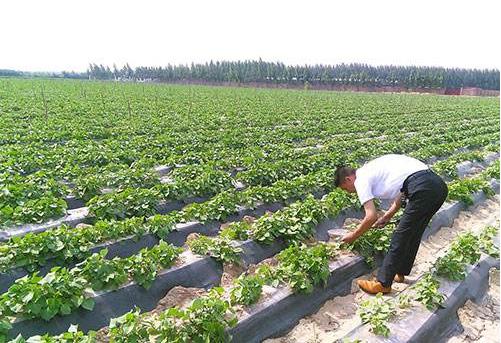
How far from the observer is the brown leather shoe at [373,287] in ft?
16.2

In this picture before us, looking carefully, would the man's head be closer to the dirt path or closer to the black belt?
the black belt

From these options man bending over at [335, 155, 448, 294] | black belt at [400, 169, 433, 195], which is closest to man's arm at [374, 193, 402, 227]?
man bending over at [335, 155, 448, 294]

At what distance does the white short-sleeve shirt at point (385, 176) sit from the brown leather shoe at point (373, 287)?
1.10 metres

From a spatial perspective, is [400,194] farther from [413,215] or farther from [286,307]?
[286,307]

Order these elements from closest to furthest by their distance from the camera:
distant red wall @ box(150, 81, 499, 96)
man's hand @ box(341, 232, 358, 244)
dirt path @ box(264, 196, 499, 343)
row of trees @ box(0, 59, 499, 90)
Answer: dirt path @ box(264, 196, 499, 343) → man's hand @ box(341, 232, 358, 244) → distant red wall @ box(150, 81, 499, 96) → row of trees @ box(0, 59, 499, 90)

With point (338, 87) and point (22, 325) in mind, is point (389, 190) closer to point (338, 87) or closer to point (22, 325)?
point (22, 325)

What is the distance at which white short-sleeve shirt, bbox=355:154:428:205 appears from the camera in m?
4.66

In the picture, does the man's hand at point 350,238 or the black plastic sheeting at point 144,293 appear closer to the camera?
the black plastic sheeting at point 144,293

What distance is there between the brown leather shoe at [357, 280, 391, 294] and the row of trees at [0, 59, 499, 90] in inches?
3676

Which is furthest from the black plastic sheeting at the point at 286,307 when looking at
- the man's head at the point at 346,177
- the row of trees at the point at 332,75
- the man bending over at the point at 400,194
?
the row of trees at the point at 332,75

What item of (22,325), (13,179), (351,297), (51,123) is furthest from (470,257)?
(51,123)

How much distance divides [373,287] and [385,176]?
53.9 inches

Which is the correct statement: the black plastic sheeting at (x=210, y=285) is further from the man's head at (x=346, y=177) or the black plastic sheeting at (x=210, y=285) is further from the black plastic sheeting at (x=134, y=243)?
the man's head at (x=346, y=177)

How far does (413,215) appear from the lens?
14.9 feet
